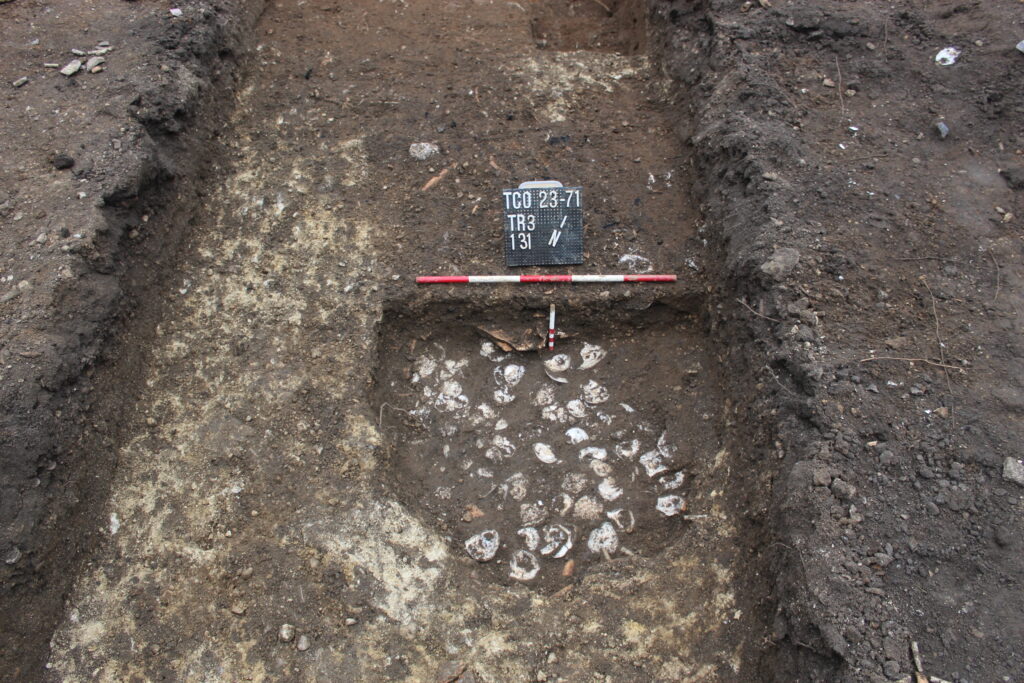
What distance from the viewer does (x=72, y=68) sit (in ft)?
11.3

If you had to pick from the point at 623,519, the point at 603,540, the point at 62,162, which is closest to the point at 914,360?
the point at 623,519

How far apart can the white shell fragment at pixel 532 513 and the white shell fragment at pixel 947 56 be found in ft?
10.0

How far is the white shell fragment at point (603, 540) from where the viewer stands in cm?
279

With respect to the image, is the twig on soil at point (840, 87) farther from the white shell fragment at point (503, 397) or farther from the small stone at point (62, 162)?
the small stone at point (62, 162)

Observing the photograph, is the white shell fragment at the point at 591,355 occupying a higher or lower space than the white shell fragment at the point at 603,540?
higher

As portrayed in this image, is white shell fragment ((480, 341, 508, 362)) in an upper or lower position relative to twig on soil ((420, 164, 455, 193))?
lower

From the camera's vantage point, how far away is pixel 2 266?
2820 millimetres

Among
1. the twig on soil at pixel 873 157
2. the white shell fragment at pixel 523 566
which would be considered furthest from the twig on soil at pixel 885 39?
the white shell fragment at pixel 523 566

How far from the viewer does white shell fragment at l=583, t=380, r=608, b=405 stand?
315 cm

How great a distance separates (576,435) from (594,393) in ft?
0.77

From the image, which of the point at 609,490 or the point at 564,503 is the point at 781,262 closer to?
the point at 609,490

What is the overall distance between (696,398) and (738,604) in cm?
91

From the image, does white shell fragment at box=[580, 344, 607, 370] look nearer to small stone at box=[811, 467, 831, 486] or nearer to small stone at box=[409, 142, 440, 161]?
small stone at box=[811, 467, 831, 486]

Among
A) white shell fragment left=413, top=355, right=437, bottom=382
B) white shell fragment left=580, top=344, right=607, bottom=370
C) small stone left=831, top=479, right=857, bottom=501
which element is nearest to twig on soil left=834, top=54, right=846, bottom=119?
white shell fragment left=580, top=344, right=607, bottom=370
